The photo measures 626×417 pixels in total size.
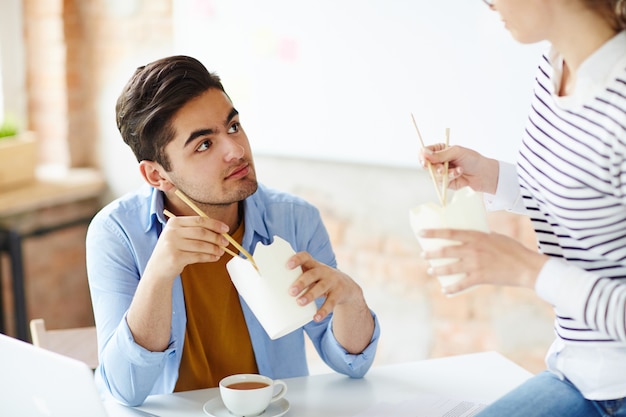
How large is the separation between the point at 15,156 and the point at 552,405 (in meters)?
2.38

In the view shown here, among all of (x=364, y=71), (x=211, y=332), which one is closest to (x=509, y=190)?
(x=211, y=332)

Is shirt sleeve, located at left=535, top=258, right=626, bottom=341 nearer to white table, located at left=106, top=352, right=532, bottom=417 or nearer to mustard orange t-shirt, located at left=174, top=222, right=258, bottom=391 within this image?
white table, located at left=106, top=352, right=532, bottom=417

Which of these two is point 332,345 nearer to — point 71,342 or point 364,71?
point 71,342

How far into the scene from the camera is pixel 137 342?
1608mm

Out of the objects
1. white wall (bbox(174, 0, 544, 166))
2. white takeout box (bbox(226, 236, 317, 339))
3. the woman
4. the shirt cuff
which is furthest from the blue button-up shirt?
white wall (bbox(174, 0, 544, 166))

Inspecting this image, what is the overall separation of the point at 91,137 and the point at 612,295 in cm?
271

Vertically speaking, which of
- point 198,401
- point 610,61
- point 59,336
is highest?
point 610,61

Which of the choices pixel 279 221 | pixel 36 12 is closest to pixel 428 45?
pixel 279 221

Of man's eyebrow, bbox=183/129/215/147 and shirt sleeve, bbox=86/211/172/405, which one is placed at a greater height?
man's eyebrow, bbox=183/129/215/147

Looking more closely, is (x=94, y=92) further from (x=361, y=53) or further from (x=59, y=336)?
(x=59, y=336)

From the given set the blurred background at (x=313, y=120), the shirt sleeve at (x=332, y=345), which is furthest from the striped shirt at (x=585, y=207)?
the blurred background at (x=313, y=120)

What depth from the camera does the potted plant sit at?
315cm

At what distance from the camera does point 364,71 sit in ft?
9.21

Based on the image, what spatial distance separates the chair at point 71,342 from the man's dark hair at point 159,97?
533 millimetres
